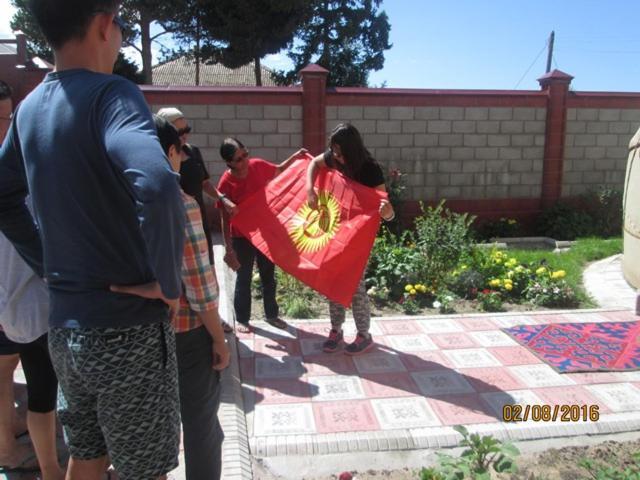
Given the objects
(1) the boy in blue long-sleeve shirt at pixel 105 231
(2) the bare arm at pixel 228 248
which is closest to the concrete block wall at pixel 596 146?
(2) the bare arm at pixel 228 248

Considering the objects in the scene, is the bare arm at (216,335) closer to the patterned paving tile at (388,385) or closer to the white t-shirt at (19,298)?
the white t-shirt at (19,298)

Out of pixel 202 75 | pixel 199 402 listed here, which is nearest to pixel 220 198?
pixel 199 402

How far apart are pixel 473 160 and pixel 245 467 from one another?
311 inches

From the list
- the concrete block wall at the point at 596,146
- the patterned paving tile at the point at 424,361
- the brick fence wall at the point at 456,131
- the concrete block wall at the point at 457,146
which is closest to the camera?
the patterned paving tile at the point at 424,361

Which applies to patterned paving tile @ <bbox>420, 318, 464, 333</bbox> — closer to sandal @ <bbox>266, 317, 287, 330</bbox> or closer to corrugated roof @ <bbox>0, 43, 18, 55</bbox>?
sandal @ <bbox>266, 317, 287, 330</bbox>

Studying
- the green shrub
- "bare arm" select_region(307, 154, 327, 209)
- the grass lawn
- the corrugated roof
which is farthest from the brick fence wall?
"bare arm" select_region(307, 154, 327, 209)

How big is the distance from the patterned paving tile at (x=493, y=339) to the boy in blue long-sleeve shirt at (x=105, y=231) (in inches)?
134

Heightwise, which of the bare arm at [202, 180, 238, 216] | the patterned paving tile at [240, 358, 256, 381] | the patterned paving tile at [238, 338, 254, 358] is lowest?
the patterned paving tile at [240, 358, 256, 381]

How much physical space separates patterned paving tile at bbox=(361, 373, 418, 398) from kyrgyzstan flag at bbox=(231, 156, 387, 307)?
56 centimetres

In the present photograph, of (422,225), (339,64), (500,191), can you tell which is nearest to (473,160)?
(500,191)

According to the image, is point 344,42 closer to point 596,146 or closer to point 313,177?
point 596,146

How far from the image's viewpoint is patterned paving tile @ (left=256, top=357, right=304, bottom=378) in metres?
3.93

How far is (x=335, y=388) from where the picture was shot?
146 inches

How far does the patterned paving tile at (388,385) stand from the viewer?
3.62m
